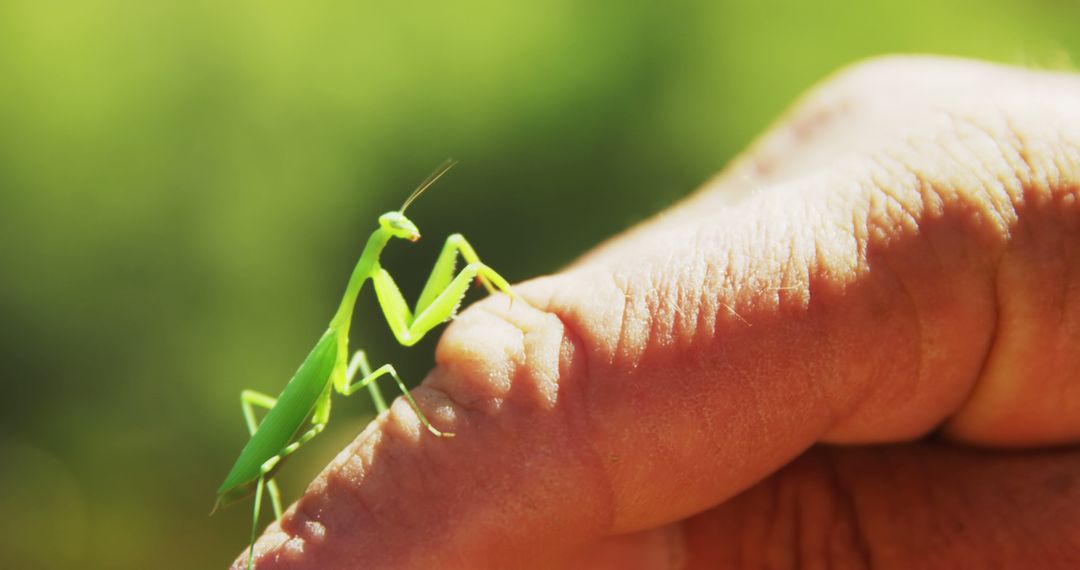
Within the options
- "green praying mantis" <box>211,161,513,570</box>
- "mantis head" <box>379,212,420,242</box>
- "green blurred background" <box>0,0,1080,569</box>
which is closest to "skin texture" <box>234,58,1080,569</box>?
"green praying mantis" <box>211,161,513,570</box>

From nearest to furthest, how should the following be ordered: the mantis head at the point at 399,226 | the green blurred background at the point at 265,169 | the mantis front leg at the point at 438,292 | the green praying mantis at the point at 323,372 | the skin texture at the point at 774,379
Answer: the skin texture at the point at 774,379, the mantis front leg at the point at 438,292, the green praying mantis at the point at 323,372, the mantis head at the point at 399,226, the green blurred background at the point at 265,169

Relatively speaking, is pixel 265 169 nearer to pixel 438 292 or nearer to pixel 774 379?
pixel 438 292

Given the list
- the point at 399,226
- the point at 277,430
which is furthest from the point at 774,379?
the point at 277,430

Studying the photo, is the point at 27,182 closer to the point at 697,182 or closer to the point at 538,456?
the point at 697,182

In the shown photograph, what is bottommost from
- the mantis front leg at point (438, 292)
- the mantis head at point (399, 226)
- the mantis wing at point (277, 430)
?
the mantis wing at point (277, 430)

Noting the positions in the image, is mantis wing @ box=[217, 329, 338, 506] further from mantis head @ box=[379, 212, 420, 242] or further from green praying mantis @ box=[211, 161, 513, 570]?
mantis head @ box=[379, 212, 420, 242]

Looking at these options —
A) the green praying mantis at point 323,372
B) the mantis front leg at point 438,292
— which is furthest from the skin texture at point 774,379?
the green praying mantis at point 323,372

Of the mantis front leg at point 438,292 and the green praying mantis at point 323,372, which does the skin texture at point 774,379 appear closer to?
the mantis front leg at point 438,292

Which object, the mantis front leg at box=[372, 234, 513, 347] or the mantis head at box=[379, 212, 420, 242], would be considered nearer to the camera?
the mantis front leg at box=[372, 234, 513, 347]
